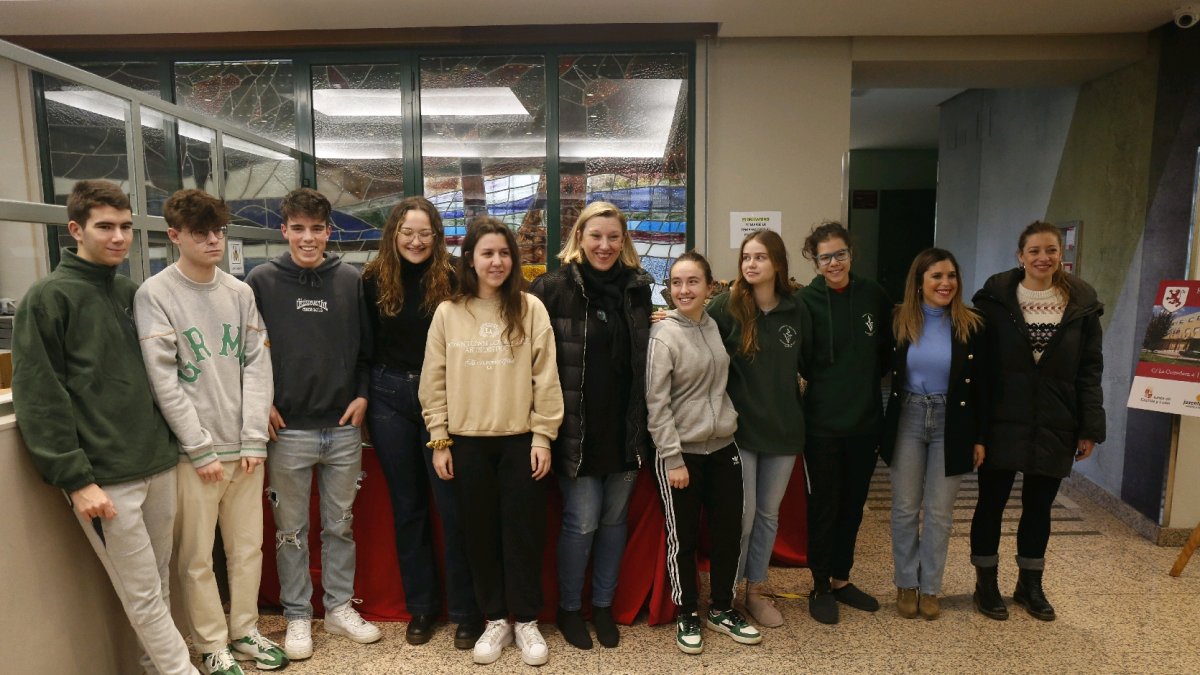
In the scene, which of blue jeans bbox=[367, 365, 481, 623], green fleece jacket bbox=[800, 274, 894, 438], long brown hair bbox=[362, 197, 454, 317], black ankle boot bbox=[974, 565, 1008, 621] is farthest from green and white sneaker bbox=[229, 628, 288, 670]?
black ankle boot bbox=[974, 565, 1008, 621]

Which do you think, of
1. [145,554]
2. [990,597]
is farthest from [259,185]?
[990,597]

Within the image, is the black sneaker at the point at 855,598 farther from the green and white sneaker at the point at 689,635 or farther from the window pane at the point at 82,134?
the window pane at the point at 82,134

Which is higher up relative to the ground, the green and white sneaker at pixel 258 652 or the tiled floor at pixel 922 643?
the green and white sneaker at pixel 258 652

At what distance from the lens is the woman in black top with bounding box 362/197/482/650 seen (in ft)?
7.55

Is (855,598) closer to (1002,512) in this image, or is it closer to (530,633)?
(1002,512)

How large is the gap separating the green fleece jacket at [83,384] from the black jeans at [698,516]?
5.22 feet

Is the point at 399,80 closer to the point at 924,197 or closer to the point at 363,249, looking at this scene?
the point at 363,249

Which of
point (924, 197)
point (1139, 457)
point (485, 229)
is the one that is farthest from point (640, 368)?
point (924, 197)

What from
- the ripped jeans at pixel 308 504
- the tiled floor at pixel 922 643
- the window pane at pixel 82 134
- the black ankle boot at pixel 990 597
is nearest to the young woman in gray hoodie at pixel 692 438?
the tiled floor at pixel 922 643

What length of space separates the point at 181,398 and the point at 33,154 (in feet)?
4.78

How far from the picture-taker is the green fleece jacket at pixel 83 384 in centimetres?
175

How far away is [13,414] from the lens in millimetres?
1848

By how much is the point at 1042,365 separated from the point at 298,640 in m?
2.88

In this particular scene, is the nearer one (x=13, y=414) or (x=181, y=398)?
(x=13, y=414)
